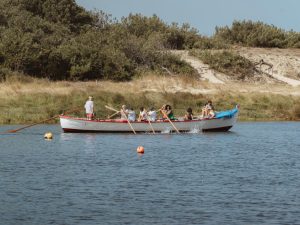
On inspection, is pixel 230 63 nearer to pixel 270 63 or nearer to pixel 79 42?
pixel 270 63

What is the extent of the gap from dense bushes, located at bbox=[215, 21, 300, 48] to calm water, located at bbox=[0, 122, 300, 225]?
1751 inches

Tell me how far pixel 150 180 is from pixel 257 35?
6225 centimetres

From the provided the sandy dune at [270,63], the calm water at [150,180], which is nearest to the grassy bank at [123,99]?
the calm water at [150,180]

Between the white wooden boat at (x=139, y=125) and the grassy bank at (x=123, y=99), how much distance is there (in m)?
4.80

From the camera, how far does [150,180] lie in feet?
87.2

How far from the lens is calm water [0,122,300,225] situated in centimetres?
2078

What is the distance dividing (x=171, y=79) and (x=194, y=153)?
28.4 m

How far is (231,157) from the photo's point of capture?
33.8 metres

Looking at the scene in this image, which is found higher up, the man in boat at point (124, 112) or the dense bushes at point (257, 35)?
the dense bushes at point (257, 35)

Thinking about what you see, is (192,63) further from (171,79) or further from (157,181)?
(157,181)

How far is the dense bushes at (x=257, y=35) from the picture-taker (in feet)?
282

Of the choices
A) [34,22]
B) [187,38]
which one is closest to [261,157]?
[34,22]

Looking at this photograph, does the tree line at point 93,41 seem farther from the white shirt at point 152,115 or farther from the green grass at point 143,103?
the white shirt at point 152,115

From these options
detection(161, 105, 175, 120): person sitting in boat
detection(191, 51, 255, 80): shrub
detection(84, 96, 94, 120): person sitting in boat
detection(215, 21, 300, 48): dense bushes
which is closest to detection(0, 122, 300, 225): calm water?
detection(84, 96, 94, 120): person sitting in boat
